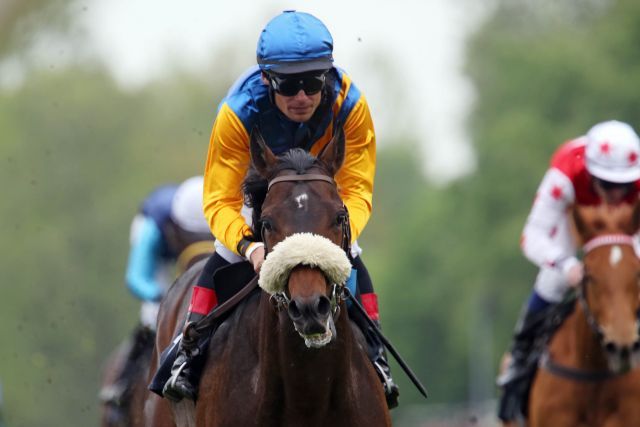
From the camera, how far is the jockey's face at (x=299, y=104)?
791 centimetres

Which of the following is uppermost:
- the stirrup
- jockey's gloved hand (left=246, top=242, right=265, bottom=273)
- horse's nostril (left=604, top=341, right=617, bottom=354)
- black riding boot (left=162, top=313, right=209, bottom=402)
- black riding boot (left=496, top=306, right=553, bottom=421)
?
jockey's gloved hand (left=246, top=242, right=265, bottom=273)

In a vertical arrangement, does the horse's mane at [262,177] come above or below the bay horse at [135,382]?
above

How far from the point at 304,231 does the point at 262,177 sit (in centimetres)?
61

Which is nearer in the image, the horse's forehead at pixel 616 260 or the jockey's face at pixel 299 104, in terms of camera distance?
the jockey's face at pixel 299 104

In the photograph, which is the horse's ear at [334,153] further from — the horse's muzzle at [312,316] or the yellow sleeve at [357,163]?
the horse's muzzle at [312,316]

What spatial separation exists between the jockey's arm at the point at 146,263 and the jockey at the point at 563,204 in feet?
11.8

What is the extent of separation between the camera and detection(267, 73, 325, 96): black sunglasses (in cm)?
782

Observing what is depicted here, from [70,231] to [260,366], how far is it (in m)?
40.9

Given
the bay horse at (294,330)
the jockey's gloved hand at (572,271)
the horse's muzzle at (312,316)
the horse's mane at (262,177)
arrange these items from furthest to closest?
the jockey's gloved hand at (572,271)
the horse's mane at (262,177)
the bay horse at (294,330)
the horse's muzzle at (312,316)

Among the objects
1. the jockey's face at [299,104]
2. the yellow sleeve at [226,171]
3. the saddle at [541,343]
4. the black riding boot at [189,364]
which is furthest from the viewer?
the saddle at [541,343]

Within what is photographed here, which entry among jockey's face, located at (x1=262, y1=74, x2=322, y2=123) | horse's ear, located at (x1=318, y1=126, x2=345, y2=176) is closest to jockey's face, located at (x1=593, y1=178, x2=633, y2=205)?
jockey's face, located at (x1=262, y1=74, x2=322, y2=123)

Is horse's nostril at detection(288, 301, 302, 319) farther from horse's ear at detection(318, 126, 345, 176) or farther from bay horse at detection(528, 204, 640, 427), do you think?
bay horse at detection(528, 204, 640, 427)

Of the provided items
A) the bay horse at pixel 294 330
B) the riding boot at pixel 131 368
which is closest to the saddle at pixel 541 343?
the riding boot at pixel 131 368

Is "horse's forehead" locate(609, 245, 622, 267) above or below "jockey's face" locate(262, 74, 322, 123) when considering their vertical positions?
below
